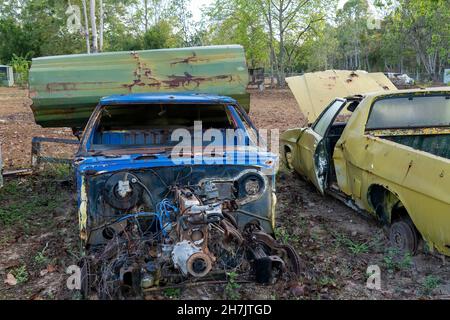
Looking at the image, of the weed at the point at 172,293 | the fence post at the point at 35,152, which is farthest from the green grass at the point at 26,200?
the weed at the point at 172,293

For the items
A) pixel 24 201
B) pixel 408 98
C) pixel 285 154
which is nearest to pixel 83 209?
pixel 24 201

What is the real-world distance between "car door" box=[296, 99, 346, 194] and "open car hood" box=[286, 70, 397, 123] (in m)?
0.48

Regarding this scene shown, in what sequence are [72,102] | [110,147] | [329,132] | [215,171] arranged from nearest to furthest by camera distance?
[215,171], [110,147], [329,132], [72,102]

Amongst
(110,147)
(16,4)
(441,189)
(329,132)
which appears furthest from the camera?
(16,4)

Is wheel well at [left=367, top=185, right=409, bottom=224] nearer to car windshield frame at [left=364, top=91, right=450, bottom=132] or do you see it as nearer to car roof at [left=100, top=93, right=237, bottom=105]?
car windshield frame at [left=364, top=91, right=450, bottom=132]

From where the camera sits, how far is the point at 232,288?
152 inches

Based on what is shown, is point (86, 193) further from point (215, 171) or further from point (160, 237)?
point (215, 171)

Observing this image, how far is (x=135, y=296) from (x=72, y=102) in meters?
4.47

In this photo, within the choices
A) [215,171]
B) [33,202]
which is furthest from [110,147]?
[33,202]

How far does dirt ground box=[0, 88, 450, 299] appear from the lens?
13.0 ft

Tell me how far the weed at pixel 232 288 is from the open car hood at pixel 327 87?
4.12m

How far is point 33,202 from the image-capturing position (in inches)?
265

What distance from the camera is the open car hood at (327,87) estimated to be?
24.5 ft

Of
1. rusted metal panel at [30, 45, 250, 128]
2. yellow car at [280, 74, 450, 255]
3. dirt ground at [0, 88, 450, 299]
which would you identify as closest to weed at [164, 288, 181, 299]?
dirt ground at [0, 88, 450, 299]
